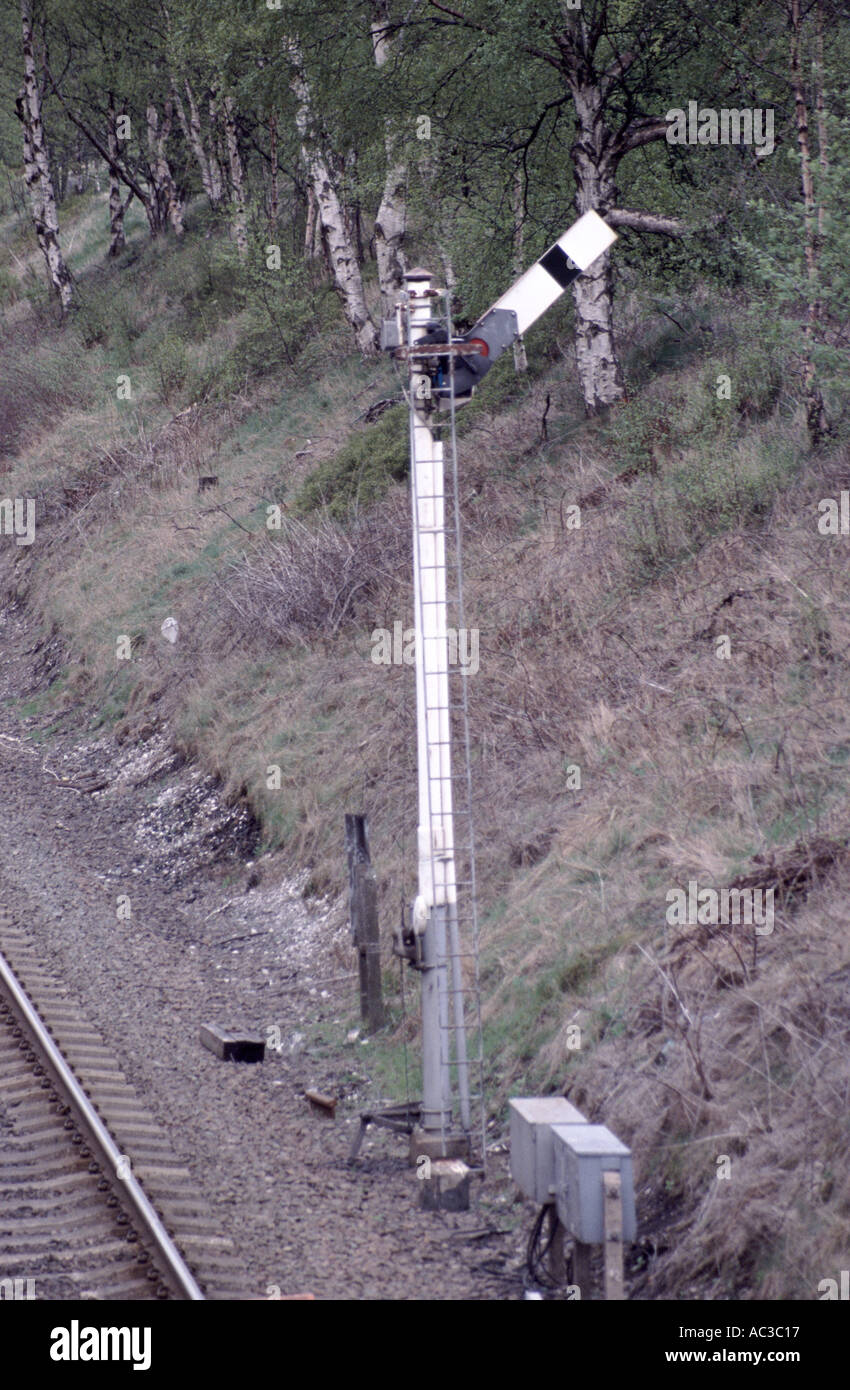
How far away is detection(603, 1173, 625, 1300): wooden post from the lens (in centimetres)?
501

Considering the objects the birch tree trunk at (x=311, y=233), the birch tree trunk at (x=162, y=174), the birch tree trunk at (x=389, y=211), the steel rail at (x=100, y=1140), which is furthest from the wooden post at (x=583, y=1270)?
the birch tree trunk at (x=162, y=174)

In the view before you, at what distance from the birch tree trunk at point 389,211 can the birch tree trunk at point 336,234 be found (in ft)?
1.74

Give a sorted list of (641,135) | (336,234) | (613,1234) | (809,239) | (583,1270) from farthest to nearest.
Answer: (336,234), (641,135), (809,239), (583,1270), (613,1234)

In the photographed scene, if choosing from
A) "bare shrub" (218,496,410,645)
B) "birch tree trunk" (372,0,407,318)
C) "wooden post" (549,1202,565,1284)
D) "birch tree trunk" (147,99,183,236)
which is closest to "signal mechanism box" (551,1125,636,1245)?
"wooden post" (549,1202,565,1284)

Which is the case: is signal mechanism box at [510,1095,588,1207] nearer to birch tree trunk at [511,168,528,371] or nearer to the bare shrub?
the bare shrub

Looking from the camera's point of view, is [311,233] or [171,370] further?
[311,233]

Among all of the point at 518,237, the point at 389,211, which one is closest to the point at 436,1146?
the point at 518,237

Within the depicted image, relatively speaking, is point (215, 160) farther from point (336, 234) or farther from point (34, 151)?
point (336, 234)

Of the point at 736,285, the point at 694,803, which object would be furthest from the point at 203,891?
the point at 736,285

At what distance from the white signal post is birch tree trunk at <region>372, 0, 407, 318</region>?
10.7 meters

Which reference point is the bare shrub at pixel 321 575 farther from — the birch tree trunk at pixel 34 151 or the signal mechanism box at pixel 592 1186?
the birch tree trunk at pixel 34 151

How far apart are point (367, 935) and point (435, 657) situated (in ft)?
8.22

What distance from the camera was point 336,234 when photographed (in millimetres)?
21125

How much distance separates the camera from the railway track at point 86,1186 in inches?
221
